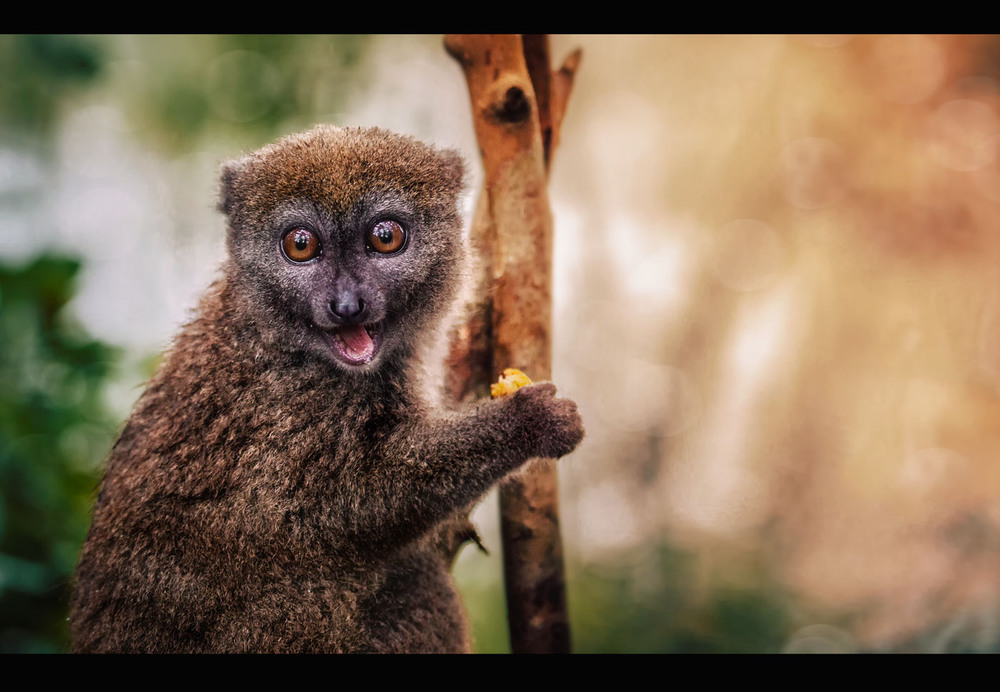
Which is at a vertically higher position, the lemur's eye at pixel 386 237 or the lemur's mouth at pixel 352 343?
the lemur's eye at pixel 386 237

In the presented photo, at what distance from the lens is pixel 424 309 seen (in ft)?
10.9

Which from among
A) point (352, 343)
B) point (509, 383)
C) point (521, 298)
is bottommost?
point (509, 383)

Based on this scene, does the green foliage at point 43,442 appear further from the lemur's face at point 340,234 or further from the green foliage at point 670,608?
the green foliage at point 670,608

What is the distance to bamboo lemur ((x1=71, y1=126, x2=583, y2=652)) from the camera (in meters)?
2.96

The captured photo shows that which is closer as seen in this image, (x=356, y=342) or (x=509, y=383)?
(x=356, y=342)

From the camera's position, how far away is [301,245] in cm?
295

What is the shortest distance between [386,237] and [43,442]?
8.26 ft

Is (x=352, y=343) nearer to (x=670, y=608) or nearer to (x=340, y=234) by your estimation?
(x=340, y=234)

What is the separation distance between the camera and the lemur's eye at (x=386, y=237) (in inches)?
118

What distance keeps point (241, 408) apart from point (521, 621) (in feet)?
5.22

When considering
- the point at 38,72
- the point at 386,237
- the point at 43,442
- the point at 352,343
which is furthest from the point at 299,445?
the point at 38,72

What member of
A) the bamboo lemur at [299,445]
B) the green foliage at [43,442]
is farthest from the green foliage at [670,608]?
the green foliage at [43,442]

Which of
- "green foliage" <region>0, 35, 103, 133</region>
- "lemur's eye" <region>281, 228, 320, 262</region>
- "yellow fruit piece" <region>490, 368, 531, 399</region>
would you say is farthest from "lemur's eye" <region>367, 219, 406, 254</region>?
"green foliage" <region>0, 35, 103, 133</region>

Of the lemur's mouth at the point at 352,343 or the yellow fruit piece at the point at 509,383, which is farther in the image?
the yellow fruit piece at the point at 509,383
